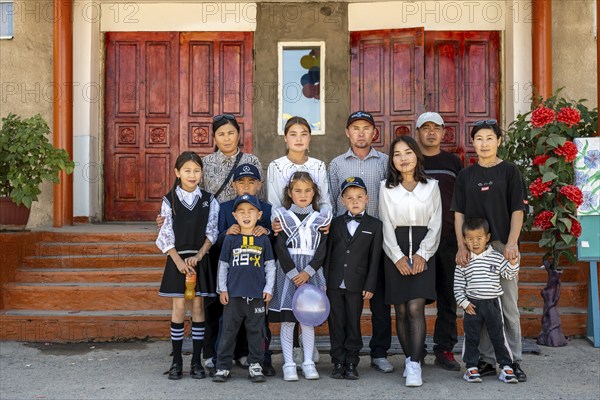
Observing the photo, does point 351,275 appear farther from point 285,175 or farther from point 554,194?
point 554,194

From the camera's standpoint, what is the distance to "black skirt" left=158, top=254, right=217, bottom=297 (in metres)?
4.77

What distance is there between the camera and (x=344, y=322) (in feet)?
15.8

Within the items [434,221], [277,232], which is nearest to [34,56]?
[277,232]

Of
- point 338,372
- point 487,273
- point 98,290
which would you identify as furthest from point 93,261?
point 487,273

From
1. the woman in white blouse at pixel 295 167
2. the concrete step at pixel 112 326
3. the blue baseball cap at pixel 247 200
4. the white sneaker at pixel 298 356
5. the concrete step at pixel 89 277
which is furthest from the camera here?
the concrete step at pixel 89 277

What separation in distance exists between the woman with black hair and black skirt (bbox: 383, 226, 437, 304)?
0.81ft

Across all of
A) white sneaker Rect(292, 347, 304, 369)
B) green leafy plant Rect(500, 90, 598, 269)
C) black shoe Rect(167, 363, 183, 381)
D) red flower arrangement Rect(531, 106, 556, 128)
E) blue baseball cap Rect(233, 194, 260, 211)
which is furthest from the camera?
green leafy plant Rect(500, 90, 598, 269)

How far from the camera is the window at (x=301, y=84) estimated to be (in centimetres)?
881

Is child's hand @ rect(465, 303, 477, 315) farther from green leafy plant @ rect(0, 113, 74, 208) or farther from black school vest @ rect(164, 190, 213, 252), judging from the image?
green leafy plant @ rect(0, 113, 74, 208)

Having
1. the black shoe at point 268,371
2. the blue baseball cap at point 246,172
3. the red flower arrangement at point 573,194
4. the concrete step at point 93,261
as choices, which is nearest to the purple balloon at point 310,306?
the black shoe at point 268,371

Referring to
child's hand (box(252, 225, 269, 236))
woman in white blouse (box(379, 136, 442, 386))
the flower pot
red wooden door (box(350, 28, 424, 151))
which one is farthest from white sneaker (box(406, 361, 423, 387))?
red wooden door (box(350, 28, 424, 151))

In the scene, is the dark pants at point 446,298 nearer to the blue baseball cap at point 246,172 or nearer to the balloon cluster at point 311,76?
the blue baseball cap at point 246,172

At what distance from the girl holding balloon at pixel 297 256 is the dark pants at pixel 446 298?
919 mm

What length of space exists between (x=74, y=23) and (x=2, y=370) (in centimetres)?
494
